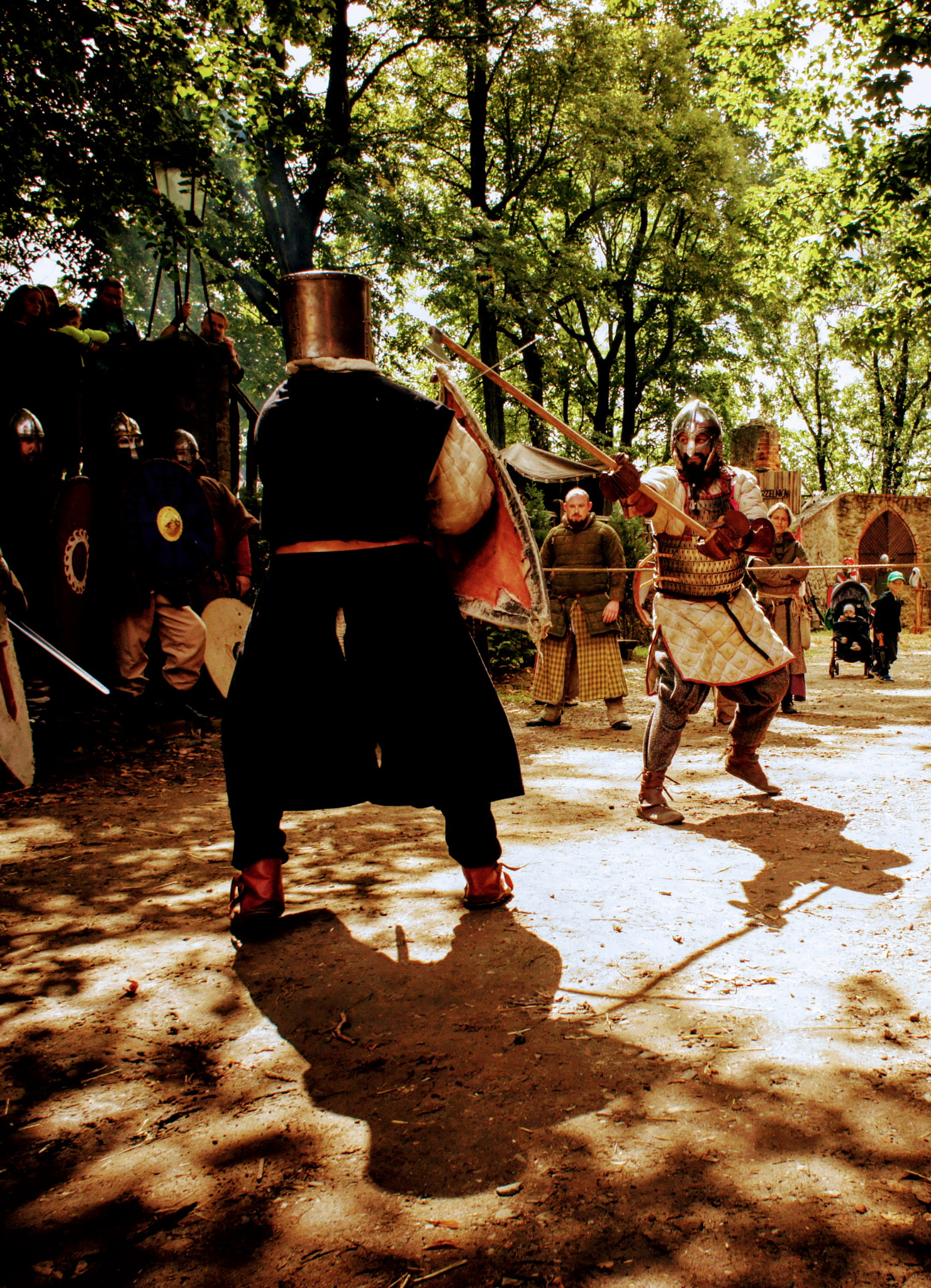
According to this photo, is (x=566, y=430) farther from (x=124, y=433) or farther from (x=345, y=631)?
(x=124, y=433)

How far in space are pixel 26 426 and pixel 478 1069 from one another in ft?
14.6

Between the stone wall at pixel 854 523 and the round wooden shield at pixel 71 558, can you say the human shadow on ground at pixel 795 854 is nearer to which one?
the round wooden shield at pixel 71 558

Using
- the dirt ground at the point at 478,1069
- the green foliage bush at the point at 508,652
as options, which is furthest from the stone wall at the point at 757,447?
the dirt ground at the point at 478,1069

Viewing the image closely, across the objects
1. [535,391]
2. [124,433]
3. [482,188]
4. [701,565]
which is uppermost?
[482,188]

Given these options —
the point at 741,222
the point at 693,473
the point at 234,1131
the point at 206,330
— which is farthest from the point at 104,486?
the point at 741,222

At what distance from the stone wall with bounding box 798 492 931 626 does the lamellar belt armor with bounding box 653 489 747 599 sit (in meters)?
19.7

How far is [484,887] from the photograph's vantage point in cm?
267

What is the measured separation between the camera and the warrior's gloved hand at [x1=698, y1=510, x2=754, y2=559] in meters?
3.66

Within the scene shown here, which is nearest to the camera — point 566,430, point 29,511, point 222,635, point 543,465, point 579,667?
point 566,430

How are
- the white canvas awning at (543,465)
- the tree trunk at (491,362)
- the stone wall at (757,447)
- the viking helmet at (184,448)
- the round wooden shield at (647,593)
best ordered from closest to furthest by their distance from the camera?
the round wooden shield at (647,593) → the viking helmet at (184,448) → the stone wall at (757,447) → the tree trunk at (491,362) → the white canvas awning at (543,465)

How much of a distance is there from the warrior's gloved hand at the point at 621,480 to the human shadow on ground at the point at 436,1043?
1.71 meters

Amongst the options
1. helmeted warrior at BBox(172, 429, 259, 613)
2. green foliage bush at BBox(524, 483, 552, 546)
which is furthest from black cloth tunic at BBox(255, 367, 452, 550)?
green foliage bush at BBox(524, 483, 552, 546)

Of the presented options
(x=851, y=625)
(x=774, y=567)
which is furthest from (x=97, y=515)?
(x=851, y=625)

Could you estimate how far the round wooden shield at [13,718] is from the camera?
4.22 m
